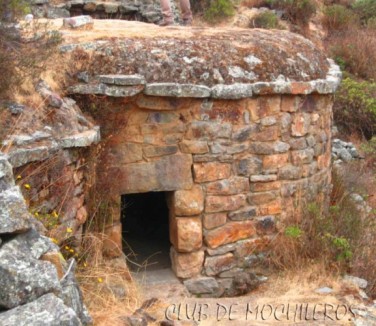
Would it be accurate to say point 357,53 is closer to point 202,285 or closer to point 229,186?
point 229,186

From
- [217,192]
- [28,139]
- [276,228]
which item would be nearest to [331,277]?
[276,228]

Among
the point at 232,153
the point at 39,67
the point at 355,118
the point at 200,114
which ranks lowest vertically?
the point at 355,118

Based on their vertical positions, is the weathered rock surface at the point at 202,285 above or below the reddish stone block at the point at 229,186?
below

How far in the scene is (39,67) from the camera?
16.6ft

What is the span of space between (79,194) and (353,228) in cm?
298

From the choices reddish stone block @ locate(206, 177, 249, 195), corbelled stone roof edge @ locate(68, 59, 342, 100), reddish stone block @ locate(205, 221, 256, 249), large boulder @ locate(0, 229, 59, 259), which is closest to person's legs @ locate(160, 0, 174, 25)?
corbelled stone roof edge @ locate(68, 59, 342, 100)

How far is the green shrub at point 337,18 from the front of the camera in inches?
600

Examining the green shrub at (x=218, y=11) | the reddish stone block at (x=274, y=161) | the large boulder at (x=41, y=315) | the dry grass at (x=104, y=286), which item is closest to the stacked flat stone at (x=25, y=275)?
the large boulder at (x=41, y=315)

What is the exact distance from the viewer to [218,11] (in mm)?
14312

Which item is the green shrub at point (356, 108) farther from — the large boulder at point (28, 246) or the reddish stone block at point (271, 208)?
the large boulder at point (28, 246)

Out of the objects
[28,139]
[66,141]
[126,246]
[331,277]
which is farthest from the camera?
[126,246]

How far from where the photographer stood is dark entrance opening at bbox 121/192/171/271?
6.68 meters

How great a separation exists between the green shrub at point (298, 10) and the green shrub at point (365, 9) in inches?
59.4

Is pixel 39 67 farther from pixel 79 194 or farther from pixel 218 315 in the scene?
pixel 218 315
